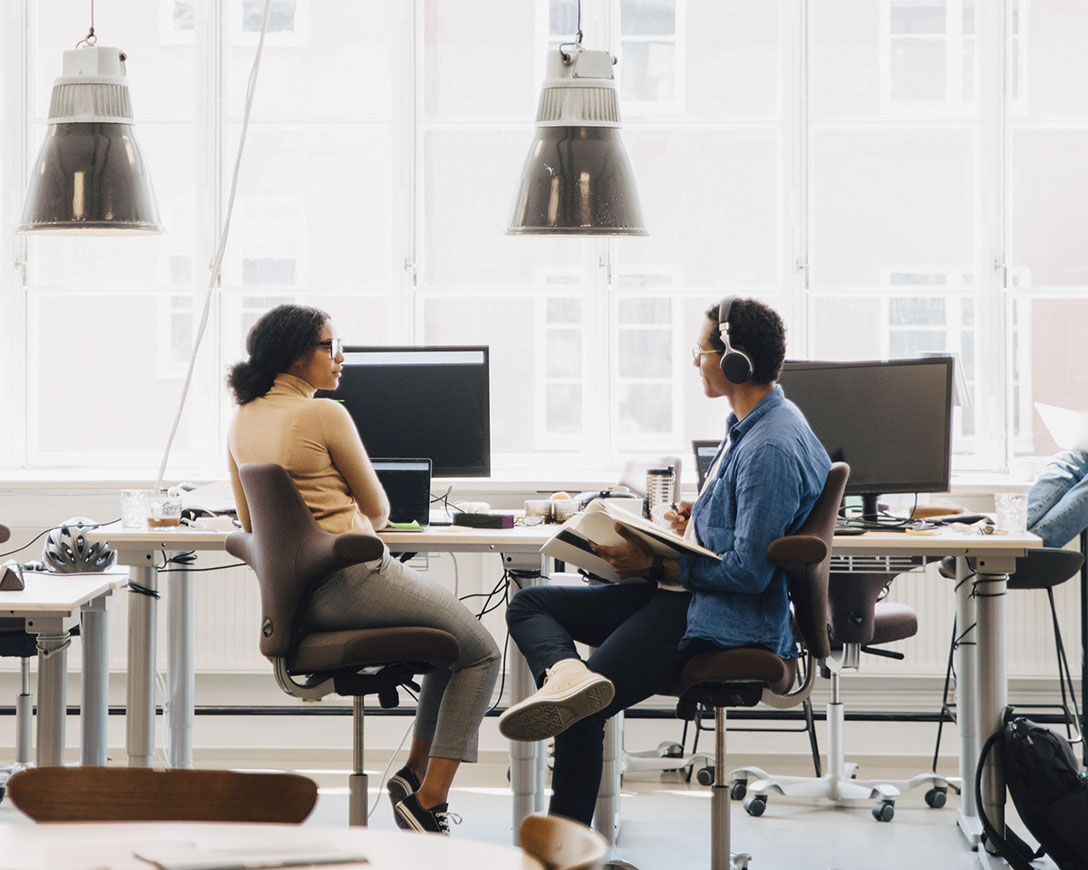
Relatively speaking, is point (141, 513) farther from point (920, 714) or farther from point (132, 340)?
point (920, 714)

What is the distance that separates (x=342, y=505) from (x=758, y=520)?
3.12 feet

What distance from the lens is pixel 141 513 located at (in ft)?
11.2

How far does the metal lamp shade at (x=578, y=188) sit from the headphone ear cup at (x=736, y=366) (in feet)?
1.88

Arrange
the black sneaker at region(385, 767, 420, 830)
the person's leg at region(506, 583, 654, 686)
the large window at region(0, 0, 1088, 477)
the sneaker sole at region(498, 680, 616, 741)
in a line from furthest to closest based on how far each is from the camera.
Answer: the large window at region(0, 0, 1088, 477)
the black sneaker at region(385, 767, 420, 830)
the person's leg at region(506, 583, 654, 686)
the sneaker sole at region(498, 680, 616, 741)

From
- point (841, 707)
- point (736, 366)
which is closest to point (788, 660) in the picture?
point (736, 366)

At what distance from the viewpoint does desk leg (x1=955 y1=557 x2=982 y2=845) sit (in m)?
3.46

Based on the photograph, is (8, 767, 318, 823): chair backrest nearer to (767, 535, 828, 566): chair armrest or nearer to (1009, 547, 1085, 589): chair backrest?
(767, 535, 828, 566): chair armrest

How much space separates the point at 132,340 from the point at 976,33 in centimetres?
325

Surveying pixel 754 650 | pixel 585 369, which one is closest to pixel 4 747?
pixel 585 369

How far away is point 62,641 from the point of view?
10.2ft

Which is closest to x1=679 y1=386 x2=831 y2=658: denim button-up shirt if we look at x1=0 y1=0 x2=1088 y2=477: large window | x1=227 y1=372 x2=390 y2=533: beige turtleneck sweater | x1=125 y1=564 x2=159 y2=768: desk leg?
x1=227 y1=372 x2=390 y2=533: beige turtleneck sweater

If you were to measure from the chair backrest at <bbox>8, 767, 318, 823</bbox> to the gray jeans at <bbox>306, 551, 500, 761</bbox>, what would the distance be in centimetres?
128

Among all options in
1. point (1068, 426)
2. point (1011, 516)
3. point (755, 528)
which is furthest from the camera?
point (1068, 426)

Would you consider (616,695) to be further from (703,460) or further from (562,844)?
(562,844)
